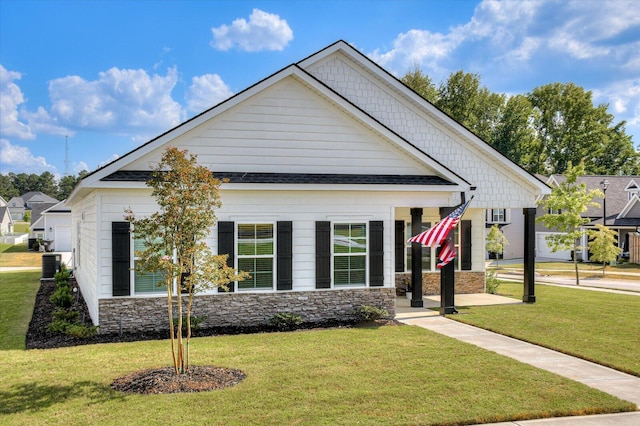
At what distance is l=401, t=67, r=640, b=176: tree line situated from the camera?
5119 centimetres

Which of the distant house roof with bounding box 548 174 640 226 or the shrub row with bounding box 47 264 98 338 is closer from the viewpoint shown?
the shrub row with bounding box 47 264 98 338

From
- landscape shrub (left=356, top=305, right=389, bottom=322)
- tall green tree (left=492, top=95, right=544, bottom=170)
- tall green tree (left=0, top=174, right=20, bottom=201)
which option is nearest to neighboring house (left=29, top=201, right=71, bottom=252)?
landscape shrub (left=356, top=305, right=389, bottom=322)

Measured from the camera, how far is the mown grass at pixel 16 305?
12008mm

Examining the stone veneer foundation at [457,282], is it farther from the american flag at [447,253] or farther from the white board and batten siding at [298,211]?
the american flag at [447,253]

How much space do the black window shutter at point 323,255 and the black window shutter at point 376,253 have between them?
118cm

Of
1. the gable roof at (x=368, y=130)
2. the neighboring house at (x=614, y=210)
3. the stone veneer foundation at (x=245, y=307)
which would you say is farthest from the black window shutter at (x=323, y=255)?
the neighboring house at (x=614, y=210)

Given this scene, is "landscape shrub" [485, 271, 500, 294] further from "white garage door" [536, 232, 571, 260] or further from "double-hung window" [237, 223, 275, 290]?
"white garage door" [536, 232, 571, 260]

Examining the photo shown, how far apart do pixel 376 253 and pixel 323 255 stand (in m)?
1.49

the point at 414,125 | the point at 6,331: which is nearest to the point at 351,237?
the point at 414,125

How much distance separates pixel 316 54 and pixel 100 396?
12.0 m

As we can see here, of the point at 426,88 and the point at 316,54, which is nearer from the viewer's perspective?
the point at 316,54

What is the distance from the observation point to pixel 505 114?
56.3 meters

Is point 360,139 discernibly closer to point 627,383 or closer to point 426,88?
point 627,383

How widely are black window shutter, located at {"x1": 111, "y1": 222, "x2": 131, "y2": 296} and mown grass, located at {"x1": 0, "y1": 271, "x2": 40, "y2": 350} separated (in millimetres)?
2246
